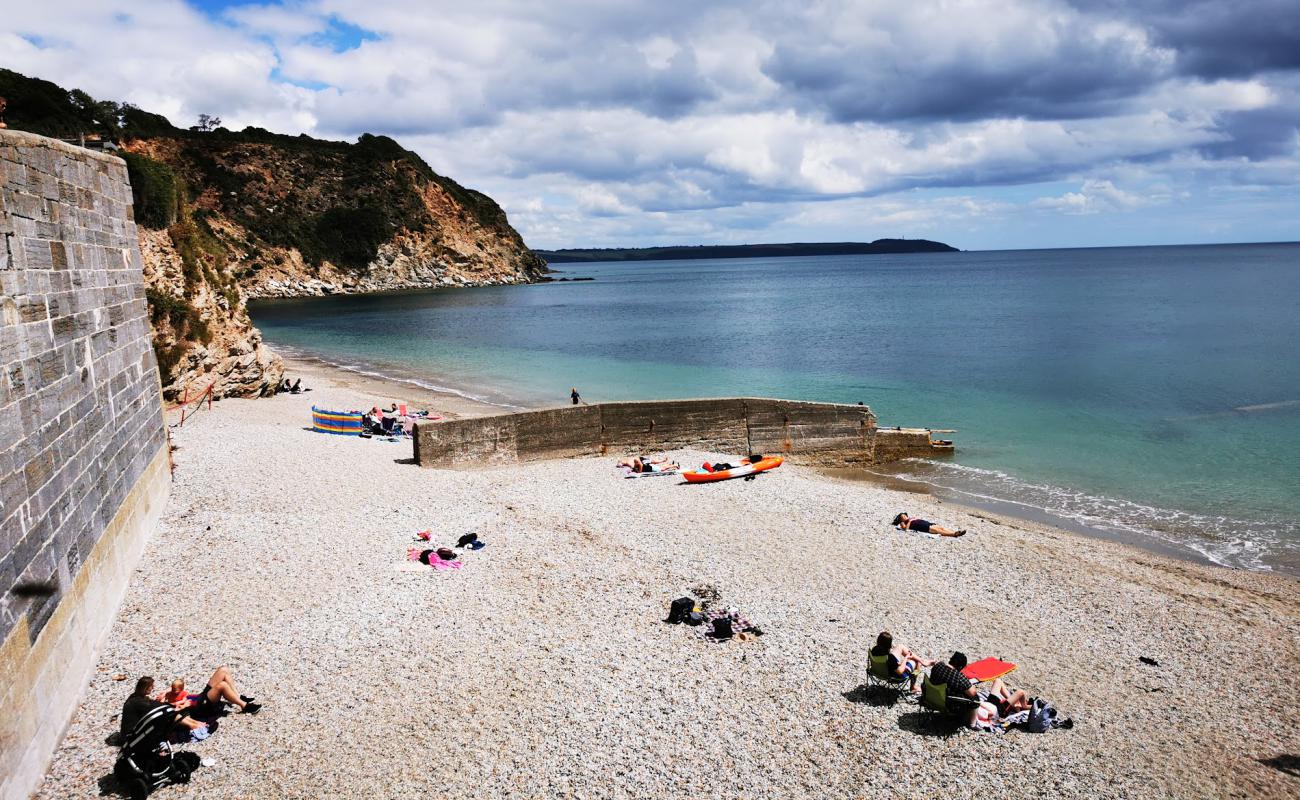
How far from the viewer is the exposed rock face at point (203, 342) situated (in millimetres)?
22234

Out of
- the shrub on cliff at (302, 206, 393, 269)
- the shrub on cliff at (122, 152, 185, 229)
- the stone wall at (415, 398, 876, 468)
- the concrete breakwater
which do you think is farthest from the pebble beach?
the shrub on cliff at (302, 206, 393, 269)

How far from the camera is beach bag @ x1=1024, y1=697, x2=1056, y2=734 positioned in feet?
27.9

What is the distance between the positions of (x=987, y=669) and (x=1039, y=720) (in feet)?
3.44

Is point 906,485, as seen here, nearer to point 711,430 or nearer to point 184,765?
point 711,430

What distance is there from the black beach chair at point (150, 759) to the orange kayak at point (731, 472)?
12.2 meters

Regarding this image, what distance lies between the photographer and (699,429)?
21391 millimetres

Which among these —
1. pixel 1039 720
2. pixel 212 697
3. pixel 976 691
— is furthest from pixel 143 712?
pixel 1039 720

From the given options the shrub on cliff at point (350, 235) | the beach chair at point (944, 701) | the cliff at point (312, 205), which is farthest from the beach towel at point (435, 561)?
the shrub on cliff at point (350, 235)

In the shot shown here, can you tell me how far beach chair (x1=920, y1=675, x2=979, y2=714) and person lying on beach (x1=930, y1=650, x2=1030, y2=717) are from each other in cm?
4

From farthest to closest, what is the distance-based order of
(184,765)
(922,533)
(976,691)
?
(922,533) < (976,691) < (184,765)

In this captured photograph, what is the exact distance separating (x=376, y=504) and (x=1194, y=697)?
12.8 metres

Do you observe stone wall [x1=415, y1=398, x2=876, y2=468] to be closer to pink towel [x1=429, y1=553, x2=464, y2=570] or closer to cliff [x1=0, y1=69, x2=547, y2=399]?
pink towel [x1=429, y1=553, x2=464, y2=570]

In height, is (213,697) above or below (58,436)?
below

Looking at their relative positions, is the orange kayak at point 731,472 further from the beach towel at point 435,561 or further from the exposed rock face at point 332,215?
the exposed rock face at point 332,215
